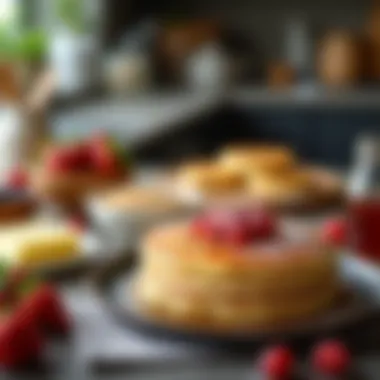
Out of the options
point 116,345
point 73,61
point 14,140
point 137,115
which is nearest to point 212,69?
point 73,61

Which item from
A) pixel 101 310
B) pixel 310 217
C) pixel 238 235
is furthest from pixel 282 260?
pixel 310 217

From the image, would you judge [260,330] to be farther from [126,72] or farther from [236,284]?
[126,72]

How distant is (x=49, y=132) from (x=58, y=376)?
1.22 metres

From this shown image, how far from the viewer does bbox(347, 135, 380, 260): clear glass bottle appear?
4.87ft

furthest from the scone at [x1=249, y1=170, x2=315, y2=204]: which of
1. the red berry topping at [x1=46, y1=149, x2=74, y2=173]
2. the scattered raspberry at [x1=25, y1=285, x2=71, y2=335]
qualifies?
the scattered raspberry at [x1=25, y1=285, x2=71, y2=335]

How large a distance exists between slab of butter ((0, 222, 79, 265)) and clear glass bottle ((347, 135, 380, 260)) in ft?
1.18

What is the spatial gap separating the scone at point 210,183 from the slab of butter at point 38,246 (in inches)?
15.9

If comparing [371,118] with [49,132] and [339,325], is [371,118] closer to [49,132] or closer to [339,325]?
[49,132]

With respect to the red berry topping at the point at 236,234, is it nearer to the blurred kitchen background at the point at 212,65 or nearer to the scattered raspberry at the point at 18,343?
the scattered raspberry at the point at 18,343

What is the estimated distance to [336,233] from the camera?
1.59 m

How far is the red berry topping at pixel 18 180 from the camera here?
6.13 ft

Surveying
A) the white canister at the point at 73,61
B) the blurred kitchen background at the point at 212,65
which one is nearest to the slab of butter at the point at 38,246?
the blurred kitchen background at the point at 212,65

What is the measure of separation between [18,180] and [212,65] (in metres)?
2.75

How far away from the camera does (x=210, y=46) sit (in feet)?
15.4
